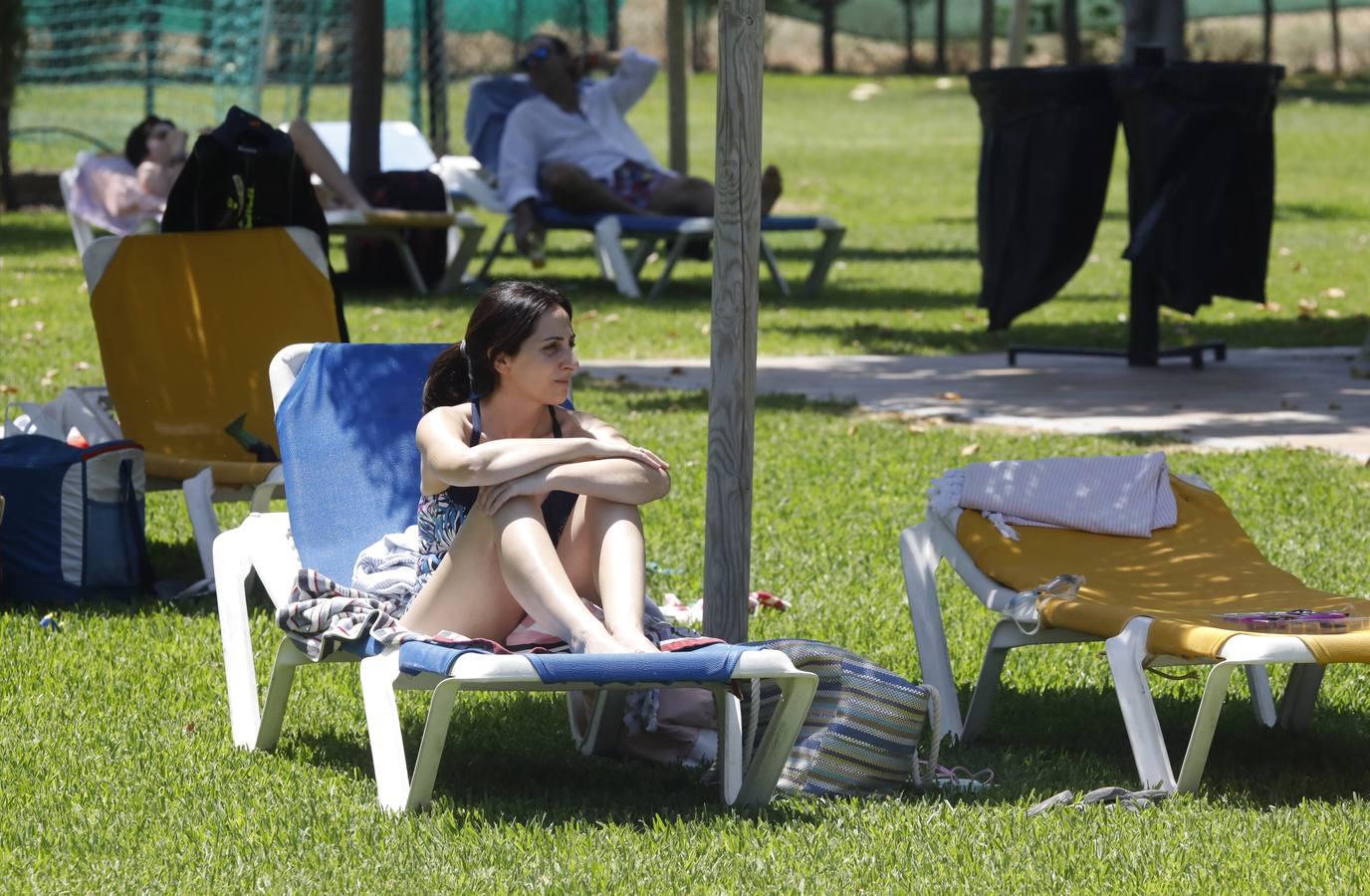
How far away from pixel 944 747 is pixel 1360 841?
101 cm

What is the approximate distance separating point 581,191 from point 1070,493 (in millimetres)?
8663

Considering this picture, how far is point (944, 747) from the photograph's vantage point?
444 cm

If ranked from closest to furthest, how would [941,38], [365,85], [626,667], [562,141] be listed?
[626,667]
[365,85]
[562,141]
[941,38]

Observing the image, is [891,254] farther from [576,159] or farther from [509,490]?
[509,490]

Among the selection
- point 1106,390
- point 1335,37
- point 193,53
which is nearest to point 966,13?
point 1335,37

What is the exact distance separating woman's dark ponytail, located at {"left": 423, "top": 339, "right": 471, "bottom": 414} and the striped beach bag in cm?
97

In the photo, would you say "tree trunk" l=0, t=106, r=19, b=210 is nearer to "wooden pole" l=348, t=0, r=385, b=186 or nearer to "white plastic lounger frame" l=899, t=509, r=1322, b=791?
"wooden pole" l=348, t=0, r=385, b=186

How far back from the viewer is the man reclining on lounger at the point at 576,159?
13.1 metres

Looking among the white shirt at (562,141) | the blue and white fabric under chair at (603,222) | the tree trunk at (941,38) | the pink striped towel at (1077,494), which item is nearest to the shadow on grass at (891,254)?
the blue and white fabric under chair at (603,222)

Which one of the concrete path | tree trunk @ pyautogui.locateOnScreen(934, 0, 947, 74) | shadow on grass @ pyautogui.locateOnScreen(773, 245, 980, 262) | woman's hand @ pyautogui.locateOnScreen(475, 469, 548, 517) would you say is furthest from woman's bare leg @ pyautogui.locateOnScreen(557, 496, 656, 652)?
tree trunk @ pyautogui.locateOnScreen(934, 0, 947, 74)

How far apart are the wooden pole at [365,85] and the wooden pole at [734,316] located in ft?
30.8

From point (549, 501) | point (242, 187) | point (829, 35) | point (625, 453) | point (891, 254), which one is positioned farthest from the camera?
point (829, 35)

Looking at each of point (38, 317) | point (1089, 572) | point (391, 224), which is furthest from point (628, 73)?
point (1089, 572)

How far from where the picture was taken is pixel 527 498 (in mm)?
4066
